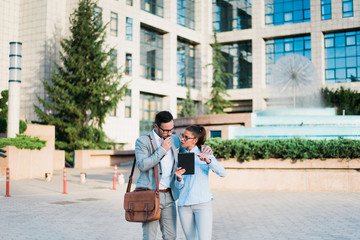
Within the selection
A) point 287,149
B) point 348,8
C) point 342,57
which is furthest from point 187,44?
point 287,149

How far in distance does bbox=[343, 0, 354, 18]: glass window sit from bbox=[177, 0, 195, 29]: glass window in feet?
54.1

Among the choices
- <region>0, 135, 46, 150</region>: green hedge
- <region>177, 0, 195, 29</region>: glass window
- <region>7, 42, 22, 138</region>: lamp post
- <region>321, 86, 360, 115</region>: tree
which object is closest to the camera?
<region>0, 135, 46, 150</region>: green hedge

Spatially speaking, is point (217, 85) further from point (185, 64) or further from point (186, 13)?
point (186, 13)

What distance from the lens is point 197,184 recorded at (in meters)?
4.71

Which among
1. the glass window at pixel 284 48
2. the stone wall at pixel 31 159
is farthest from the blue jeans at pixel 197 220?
the glass window at pixel 284 48

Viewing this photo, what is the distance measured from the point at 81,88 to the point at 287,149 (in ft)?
67.6

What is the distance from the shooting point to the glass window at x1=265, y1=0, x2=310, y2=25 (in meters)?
46.9

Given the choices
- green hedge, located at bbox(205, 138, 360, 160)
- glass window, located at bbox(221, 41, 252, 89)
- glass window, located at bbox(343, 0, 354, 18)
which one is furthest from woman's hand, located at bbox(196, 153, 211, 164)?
glass window, located at bbox(221, 41, 252, 89)

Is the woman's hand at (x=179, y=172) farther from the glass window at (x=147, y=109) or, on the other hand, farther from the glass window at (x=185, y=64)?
the glass window at (x=185, y=64)

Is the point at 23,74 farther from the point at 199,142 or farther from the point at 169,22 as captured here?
the point at 199,142

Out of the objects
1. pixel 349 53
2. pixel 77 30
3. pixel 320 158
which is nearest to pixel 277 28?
pixel 349 53

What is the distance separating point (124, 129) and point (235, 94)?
1573cm

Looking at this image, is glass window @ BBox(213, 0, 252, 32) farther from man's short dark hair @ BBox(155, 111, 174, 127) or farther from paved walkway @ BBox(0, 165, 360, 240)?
man's short dark hair @ BBox(155, 111, 174, 127)

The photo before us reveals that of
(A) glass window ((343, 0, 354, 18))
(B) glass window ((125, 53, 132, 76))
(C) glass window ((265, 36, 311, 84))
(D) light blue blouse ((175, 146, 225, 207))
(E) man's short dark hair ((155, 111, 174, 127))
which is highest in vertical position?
(A) glass window ((343, 0, 354, 18))
